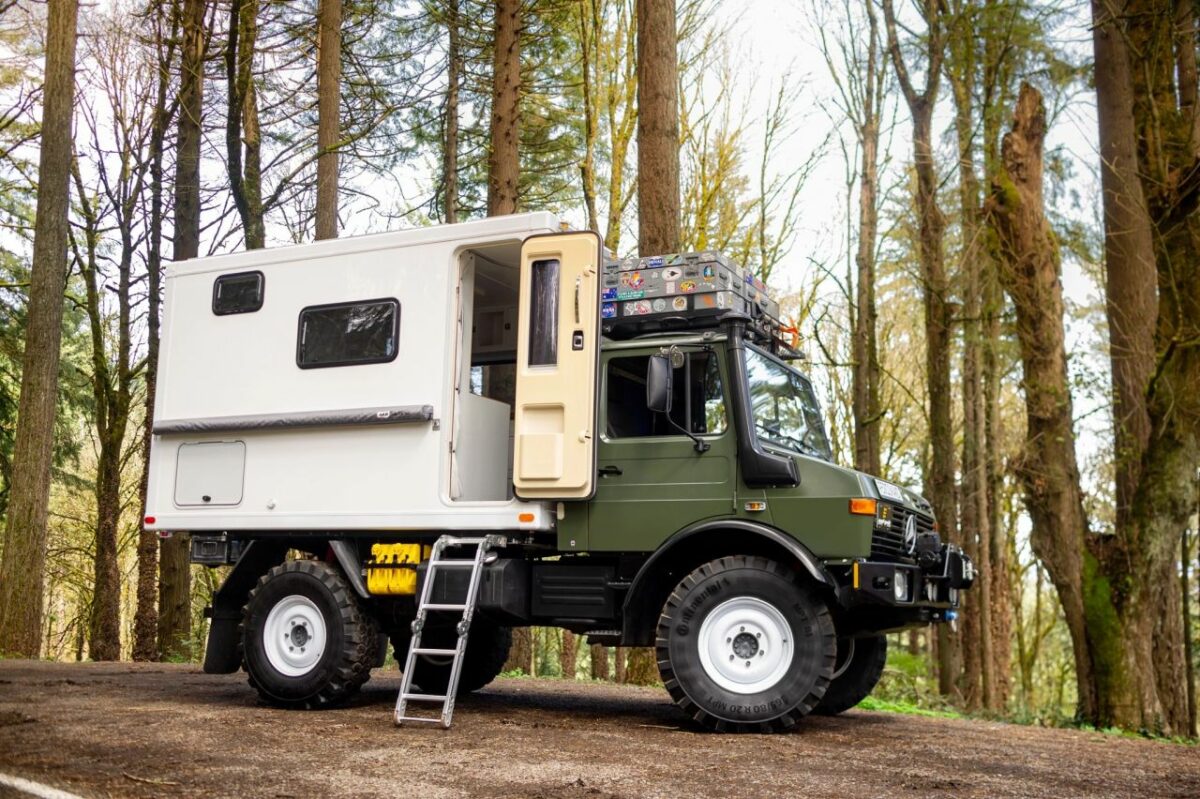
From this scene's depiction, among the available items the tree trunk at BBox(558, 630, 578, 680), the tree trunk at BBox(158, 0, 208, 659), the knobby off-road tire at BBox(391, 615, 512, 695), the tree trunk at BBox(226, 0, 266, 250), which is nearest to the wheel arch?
the knobby off-road tire at BBox(391, 615, 512, 695)

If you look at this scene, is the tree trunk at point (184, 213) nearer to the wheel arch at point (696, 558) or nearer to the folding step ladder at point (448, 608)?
the folding step ladder at point (448, 608)

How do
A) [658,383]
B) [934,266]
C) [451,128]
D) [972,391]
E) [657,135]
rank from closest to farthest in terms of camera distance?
[658,383]
[657,135]
[934,266]
[451,128]
[972,391]

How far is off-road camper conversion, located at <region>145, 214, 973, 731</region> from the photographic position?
23.7 feet

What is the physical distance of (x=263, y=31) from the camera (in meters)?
17.0

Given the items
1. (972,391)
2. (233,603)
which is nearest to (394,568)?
(233,603)

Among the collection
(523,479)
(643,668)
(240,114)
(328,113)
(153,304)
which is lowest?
(643,668)

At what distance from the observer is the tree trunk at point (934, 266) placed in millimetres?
15711

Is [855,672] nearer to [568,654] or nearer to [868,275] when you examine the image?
[868,275]

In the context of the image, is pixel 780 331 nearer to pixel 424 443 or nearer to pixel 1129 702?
pixel 424 443

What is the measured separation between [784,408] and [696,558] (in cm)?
124

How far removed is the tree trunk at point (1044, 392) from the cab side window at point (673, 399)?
20.0 feet

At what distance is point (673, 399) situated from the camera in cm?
764

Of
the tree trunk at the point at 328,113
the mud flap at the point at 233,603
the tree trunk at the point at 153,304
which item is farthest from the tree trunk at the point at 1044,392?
the tree trunk at the point at 153,304

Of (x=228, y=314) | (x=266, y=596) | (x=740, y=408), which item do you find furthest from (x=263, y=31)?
(x=740, y=408)
